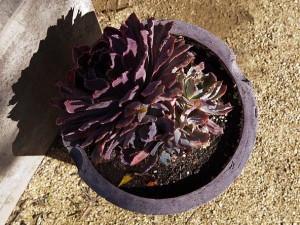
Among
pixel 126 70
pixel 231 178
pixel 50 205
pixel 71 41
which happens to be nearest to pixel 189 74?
pixel 126 70

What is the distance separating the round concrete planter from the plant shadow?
312 millimetres

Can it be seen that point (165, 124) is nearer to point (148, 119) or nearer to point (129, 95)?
point (148, 119)

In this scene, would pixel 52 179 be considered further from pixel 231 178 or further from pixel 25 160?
pixel 231 178

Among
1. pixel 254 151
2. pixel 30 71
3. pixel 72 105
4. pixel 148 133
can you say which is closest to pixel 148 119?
pixel 148 133

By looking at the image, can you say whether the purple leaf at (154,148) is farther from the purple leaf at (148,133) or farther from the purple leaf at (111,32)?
the purple leaf at (111,32)

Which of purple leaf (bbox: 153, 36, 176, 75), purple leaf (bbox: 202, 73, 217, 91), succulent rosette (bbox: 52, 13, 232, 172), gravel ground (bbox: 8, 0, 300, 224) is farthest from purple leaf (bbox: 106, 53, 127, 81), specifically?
gravel ground (bbox: 8, 0, 300, 224)

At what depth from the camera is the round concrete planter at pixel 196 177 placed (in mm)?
1859

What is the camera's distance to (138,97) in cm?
168

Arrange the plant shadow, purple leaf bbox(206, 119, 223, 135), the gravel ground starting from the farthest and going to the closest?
1. the gravel ground
2. the plant shadow
3. purple leaf bbox(206, 119, 223, 135)

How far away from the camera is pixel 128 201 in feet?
6.08

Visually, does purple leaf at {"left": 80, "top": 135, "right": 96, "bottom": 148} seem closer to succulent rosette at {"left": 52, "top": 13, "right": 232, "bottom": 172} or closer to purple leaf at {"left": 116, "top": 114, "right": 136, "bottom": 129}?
succulent rosette at {"left": 52, "top": 13, "right": 232, "bottom": 172}

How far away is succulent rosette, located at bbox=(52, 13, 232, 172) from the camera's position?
1634mm

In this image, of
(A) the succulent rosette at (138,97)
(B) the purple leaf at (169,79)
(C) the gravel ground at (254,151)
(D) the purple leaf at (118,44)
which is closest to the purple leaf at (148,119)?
(A) the succulent rosette at (138,97)

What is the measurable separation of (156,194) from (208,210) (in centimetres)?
67
